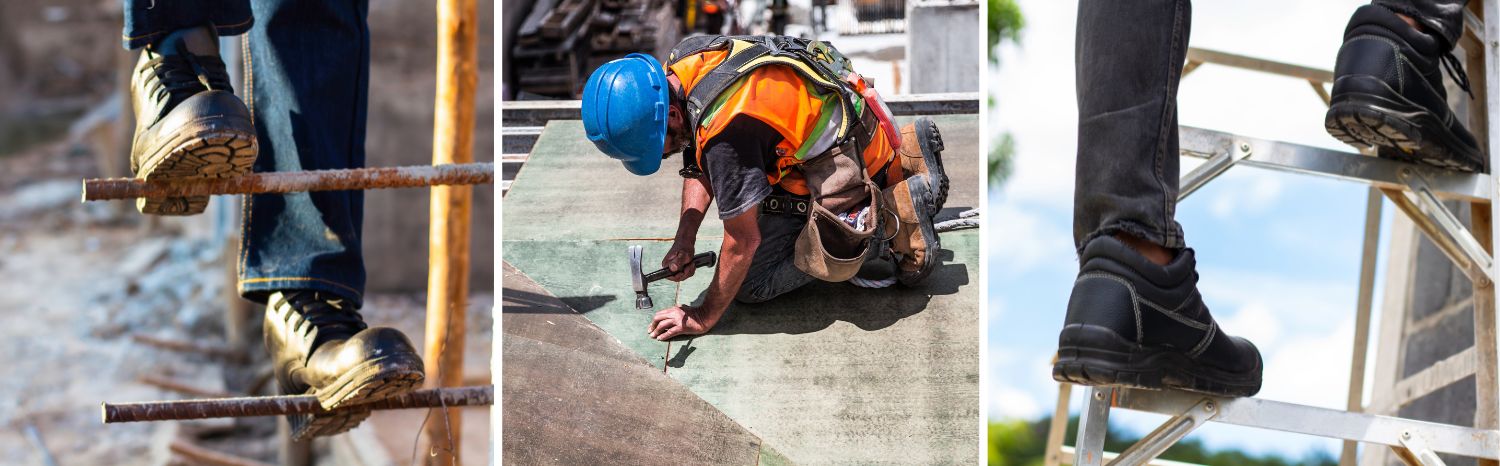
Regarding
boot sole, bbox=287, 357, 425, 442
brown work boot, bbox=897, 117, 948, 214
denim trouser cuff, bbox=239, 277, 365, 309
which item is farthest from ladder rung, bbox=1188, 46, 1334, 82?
denim trouser cuff, bbox=239, 277, 365, 309

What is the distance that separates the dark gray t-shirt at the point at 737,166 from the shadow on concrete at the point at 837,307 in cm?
26

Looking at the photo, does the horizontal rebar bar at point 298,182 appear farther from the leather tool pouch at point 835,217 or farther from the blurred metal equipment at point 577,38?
the leather tool pouch at point 835,217

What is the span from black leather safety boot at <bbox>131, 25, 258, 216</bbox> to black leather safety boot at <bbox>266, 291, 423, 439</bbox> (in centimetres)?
41

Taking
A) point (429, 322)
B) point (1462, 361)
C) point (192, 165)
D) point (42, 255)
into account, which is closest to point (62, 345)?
point (42, 255)

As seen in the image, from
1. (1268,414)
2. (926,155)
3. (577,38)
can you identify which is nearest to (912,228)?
(926,155)

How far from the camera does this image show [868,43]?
4.27m

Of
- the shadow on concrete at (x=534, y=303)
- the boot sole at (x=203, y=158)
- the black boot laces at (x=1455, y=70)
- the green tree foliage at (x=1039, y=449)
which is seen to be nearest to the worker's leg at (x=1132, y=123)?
the black boot laces at (x=1455, y=70)

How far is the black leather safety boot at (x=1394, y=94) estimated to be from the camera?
3.64 m

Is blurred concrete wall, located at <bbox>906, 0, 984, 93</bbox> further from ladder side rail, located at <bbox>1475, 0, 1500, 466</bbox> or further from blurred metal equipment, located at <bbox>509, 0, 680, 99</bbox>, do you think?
ladder side rail, located at <bbox>1475, 0, 1500, 466</bbox>

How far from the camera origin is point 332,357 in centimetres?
403

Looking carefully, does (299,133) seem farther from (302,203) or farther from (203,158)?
(203,158)

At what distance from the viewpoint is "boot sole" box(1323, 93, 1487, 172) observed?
3.63 metres

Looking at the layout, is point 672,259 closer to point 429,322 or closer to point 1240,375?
point 1240,375

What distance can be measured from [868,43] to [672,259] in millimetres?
1039
